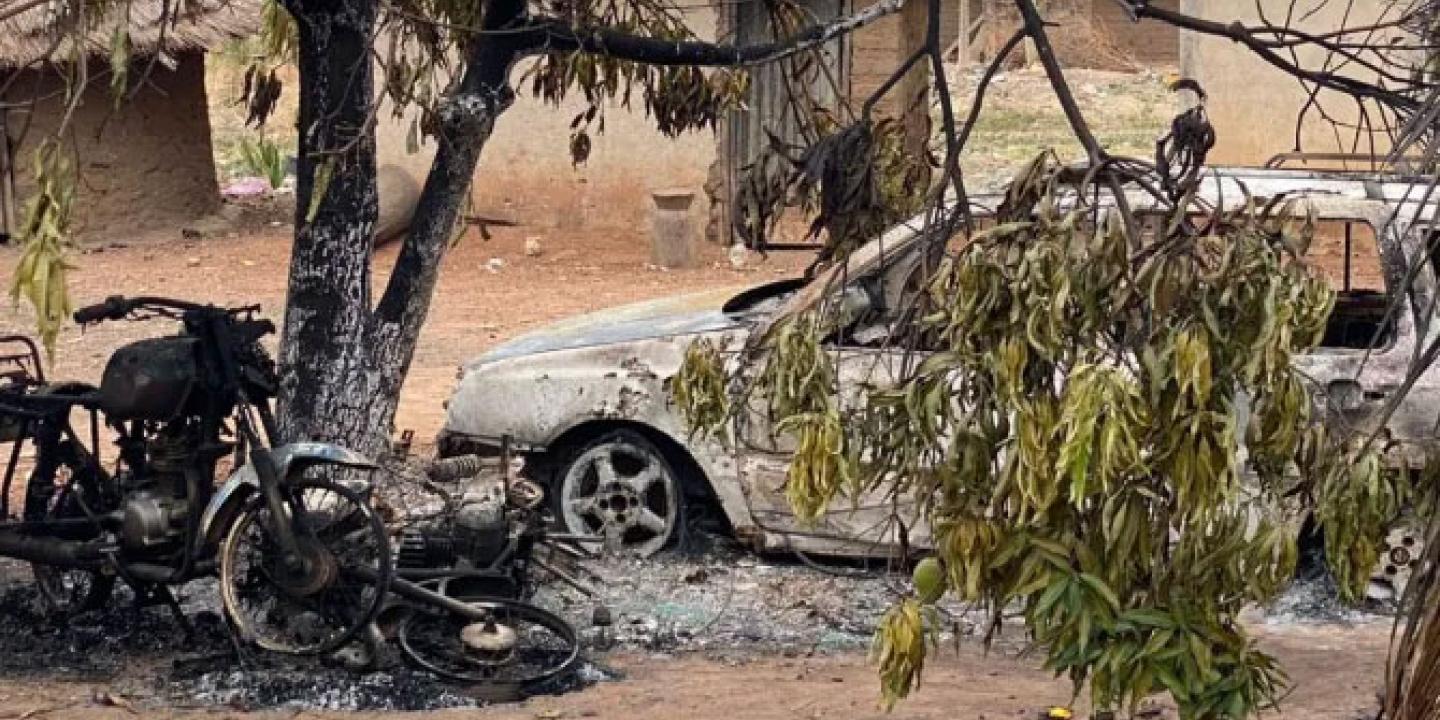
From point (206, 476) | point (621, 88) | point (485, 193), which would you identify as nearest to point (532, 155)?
point (485, 193)

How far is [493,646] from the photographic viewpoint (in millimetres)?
7141

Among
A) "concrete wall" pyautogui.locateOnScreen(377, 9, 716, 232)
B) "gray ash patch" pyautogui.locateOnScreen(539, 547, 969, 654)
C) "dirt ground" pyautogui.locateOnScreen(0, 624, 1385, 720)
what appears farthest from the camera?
"concrete wall" pyautogui.locateOnScreen(377, 9, 716, 232)

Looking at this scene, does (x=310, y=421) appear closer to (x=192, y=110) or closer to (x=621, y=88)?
(x=621, y=88)

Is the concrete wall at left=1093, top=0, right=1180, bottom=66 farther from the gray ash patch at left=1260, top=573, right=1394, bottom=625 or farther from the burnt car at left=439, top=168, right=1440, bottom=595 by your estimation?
the gray ash patch at left=1260, top=573, right=1394, bottom=625

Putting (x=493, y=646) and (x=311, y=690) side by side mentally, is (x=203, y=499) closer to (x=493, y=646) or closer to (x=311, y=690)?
(x=311, y=690)

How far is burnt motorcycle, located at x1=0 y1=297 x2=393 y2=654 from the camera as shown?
281 inches

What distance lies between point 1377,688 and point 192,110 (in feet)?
42.7

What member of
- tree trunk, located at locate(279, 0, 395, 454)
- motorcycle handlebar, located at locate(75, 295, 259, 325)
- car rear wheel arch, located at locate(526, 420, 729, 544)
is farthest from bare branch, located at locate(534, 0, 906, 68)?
motorcycle handlebar, located at locate(75, 295, 259, 325)

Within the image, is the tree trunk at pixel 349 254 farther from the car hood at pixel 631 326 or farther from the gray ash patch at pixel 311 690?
the gray ash patch at pixel 311 690

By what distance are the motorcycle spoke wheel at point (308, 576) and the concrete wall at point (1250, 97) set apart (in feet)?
33.5

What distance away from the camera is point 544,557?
27.0ft

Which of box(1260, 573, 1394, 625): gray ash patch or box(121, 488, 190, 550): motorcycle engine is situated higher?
box(121, 488, 190, 550): motorcycle engine

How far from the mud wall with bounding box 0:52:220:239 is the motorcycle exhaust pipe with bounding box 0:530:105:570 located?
10169 mm

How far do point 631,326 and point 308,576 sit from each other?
7.45 ft
